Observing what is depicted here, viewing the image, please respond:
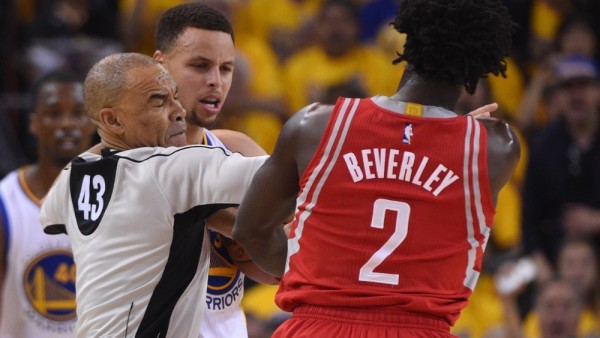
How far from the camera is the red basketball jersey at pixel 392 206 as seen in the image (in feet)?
12.3

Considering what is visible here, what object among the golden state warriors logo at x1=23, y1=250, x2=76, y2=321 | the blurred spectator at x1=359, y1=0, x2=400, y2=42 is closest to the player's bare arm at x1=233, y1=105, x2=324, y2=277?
the golden state warriors logo at x1=23, y1=250, x2=76, y2=321

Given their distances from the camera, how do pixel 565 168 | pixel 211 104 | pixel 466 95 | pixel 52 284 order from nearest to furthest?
pixel 211 104, pixel 52 284, pixel 565 168, pixel 466 95

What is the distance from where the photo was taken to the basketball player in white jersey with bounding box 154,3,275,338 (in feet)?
15.2

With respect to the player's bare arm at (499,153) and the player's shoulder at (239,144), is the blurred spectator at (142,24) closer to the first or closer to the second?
the player's shoulder at (239,144)

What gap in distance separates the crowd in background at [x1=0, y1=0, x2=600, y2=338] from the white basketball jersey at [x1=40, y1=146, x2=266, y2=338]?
404cm

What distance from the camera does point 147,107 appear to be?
408 centimetres

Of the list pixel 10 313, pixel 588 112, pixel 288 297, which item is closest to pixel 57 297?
pixel 10 313

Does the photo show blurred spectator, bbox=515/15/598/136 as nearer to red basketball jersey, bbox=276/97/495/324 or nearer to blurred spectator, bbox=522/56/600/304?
blurred spectator, bbox=522/56/600/304

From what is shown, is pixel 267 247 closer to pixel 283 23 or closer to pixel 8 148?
pixel 8 148

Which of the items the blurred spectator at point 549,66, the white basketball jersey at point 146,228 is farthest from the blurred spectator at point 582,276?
the white basketball jersey at point 146,228

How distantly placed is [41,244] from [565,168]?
445cm

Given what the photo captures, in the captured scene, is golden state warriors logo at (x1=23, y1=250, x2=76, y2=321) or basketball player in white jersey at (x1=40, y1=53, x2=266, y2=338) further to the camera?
golden state warriors logo at (x1=23, y1=250, x2=76, y2=321)

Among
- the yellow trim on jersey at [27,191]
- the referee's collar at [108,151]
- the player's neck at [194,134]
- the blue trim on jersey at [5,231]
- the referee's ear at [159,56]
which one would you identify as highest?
the referee's ear at [159,56]

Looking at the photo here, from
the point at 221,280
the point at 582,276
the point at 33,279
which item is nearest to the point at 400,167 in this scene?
the point at 221,280
